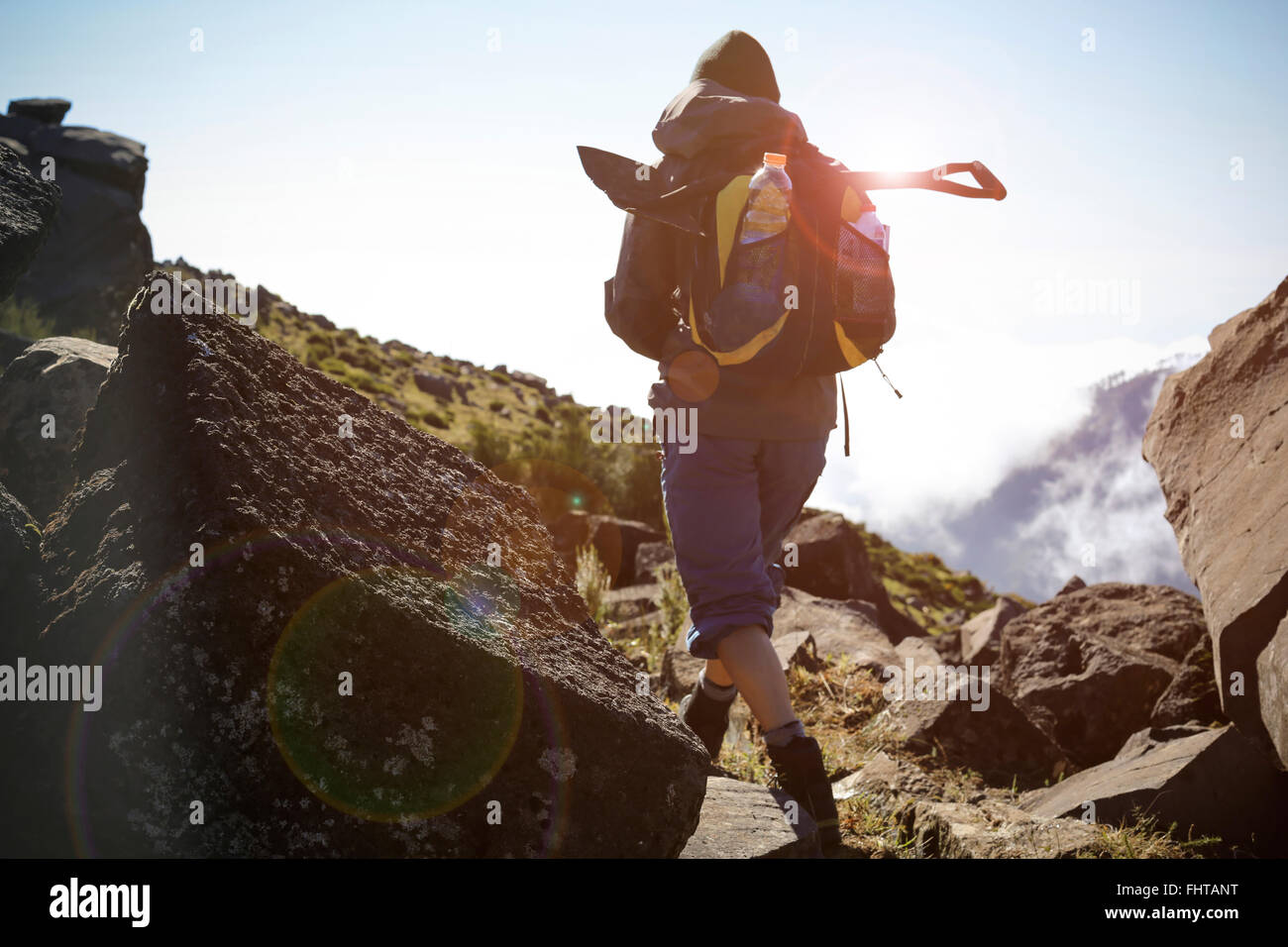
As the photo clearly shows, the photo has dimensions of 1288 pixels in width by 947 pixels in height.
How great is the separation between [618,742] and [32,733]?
1256 mm

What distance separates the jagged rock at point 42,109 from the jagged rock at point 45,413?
32343 mm

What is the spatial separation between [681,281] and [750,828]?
5.48 feet

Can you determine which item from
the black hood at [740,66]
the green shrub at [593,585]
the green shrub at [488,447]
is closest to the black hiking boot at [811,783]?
the black hood at [740,66]

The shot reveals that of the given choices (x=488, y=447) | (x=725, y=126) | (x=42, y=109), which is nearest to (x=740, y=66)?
(x=725, y=126)

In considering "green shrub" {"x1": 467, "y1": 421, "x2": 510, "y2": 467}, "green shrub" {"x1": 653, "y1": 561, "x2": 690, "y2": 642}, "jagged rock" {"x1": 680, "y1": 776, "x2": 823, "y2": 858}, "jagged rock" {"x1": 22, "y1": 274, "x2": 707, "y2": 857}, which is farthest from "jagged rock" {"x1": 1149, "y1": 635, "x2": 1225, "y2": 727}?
"green shrub" {"x1": 467, "y1": 421, "x2": 510, "y2": 467}

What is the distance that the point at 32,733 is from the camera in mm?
1893

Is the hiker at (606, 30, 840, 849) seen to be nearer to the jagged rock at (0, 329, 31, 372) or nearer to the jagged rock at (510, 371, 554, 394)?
the jagged rock at (0, 329, 31, 372)

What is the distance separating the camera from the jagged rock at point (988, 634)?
6.59m

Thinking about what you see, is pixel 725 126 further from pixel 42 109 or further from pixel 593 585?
pixel 42 109

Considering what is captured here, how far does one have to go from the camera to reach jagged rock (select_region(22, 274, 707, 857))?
183 cm

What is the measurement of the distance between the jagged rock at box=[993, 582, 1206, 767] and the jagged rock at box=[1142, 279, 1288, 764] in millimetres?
723

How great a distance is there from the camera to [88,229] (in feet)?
80.6
